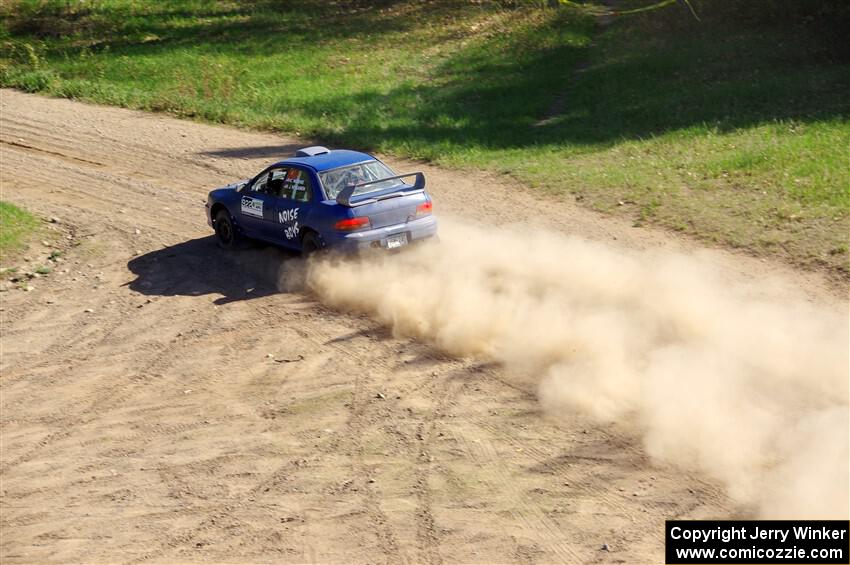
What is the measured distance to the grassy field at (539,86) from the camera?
16.9 meters

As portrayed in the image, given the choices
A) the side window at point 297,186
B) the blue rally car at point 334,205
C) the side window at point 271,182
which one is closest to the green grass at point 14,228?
the blue rally car at point 334,205

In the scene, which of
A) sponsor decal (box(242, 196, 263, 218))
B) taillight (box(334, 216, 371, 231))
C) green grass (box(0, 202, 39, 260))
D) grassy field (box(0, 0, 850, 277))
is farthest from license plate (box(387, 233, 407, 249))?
green grass (box(0, 202, 39, 260))

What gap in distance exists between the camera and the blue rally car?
527 inches

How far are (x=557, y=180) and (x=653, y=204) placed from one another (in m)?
2.59

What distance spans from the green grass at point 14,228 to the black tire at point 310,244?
5525 millimetres

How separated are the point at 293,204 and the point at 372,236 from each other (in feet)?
5.12

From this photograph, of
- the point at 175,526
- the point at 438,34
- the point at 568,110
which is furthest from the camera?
the point at 438,34

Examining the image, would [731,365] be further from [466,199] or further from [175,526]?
[466,199]

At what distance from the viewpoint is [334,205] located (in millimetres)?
13484

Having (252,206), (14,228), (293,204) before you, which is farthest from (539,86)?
(14,228)

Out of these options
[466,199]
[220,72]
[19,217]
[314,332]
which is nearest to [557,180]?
[466,199]

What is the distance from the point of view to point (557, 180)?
18.7m

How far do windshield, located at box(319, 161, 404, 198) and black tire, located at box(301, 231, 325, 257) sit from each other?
0.67 metres

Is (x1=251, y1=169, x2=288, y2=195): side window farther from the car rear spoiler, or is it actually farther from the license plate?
the license plate
